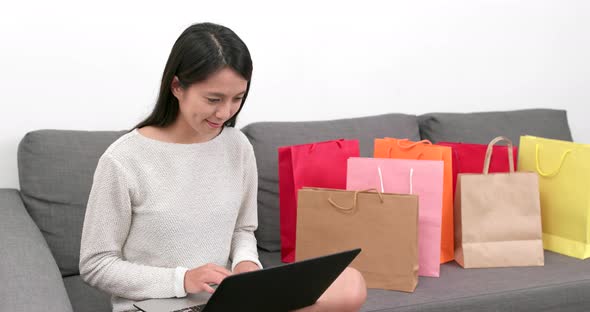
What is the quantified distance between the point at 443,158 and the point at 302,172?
1.40ft

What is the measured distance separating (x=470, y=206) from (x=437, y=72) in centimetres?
90

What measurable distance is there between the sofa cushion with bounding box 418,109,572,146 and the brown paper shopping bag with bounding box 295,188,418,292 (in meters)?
0.73

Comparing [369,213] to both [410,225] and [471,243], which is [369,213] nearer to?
[410,225]

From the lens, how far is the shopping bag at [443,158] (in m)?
2.32

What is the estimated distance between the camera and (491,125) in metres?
2.83

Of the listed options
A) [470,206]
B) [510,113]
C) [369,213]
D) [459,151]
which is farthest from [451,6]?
[369,213]

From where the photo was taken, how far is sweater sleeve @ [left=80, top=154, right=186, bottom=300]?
161cm

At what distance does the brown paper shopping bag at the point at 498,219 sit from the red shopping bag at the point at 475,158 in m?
0.12

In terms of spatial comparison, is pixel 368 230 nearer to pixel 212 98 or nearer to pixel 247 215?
pixel 247 215

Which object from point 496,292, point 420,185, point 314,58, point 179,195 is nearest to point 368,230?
point 420,185

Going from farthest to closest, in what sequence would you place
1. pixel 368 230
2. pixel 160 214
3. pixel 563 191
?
pixel 563 191 < pixel 368 230 < pixel 160 214

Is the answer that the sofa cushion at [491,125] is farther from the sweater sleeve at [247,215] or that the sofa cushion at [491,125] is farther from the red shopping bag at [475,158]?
the sweater sleeve at [247,215]

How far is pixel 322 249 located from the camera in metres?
2.14

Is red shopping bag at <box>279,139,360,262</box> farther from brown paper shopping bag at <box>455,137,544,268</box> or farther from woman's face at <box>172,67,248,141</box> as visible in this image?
woman's face at <box>172,67,248,141</box>
